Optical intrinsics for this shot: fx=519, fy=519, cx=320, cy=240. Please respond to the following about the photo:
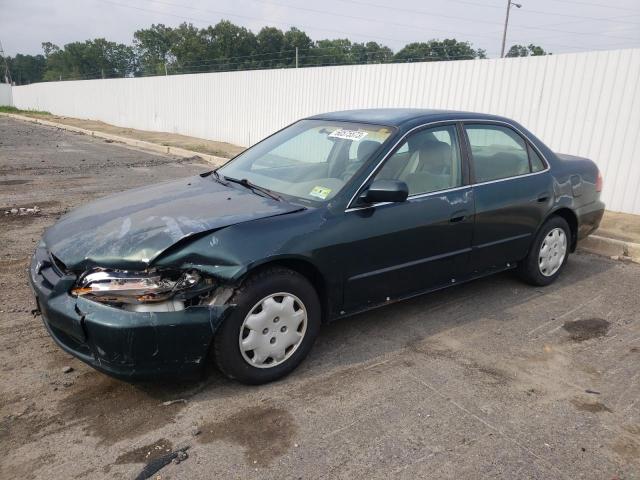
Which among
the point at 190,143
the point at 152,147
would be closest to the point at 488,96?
the point at 190,143

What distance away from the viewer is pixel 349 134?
404 centimetres

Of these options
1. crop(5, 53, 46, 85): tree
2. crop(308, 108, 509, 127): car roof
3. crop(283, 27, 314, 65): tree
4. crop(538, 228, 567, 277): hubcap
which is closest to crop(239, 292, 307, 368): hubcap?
crop(308, 108, 509, 127): car roof

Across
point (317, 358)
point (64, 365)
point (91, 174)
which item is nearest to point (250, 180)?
point (317, 358)

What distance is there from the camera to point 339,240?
338cm

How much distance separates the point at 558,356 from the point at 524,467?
1.37 meters

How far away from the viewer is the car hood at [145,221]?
2906 millimetres

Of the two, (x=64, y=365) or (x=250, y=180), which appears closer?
(x=64, y=365)

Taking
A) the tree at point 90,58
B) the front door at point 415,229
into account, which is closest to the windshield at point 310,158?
the front door at point 415,229

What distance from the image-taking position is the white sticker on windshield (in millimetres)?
3951

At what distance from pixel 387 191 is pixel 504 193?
4.89ft

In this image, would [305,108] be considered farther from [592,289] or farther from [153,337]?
[153,337]

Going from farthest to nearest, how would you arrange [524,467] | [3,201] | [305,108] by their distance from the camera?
[305,108], [3,201], [524,467]

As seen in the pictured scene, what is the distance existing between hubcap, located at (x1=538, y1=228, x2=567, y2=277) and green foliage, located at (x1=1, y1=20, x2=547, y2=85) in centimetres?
4242

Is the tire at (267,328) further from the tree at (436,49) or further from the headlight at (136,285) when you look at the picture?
the tree at (436,49)
